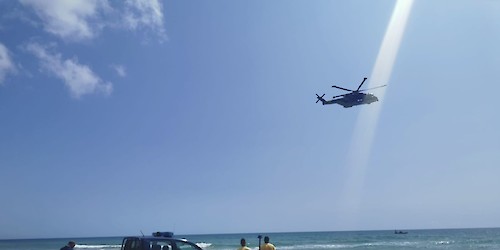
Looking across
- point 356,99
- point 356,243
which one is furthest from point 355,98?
point 356,243

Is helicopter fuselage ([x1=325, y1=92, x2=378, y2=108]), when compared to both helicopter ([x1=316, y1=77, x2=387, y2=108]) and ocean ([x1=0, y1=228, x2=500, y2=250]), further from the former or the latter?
ocean ([x1=0, y1=228, x2=500, y2=250])

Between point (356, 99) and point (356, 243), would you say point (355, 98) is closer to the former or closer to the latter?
point (356, 99)

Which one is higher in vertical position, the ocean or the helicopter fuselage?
the helicopter fuselage

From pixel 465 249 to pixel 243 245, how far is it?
131 ft

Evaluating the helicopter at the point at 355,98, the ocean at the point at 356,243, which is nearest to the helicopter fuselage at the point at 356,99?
the helicopter at the point at 355,98

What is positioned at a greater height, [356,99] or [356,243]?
[356,99]

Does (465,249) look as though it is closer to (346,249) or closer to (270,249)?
→ (346,249)

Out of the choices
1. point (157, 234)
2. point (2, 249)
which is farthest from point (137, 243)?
point (2, 249)

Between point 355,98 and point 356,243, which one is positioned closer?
point 355,98

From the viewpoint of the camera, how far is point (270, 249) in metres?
10.9

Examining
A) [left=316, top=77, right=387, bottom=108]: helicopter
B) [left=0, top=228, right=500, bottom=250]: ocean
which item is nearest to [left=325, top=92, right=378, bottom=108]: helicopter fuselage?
[left=316, top=77, right=387, bottom=108]: helicopter

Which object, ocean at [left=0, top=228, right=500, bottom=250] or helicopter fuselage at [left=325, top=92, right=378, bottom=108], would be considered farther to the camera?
ocean at [left=0, top=228, right=500, bottom=250]

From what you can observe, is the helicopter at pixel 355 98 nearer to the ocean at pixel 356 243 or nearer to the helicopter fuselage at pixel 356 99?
the helicopter fuselage at pixel 356 99

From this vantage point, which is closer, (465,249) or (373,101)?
(373,101)
